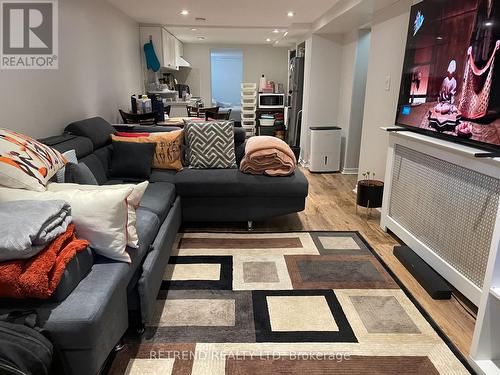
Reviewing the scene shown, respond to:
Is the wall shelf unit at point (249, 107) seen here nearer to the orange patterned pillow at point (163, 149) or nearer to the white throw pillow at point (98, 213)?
the orange patterned pillow at point (163, 149)

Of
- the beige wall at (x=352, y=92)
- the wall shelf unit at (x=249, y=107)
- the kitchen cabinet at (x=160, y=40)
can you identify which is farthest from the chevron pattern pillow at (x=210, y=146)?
the wall shelf unit at (x=249, y=107)

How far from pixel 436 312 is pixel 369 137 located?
226 cm

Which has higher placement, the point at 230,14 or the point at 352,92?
the point at 230,14

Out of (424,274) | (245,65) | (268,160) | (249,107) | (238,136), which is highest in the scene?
(245,65)

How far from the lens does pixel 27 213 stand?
1297 millimetres

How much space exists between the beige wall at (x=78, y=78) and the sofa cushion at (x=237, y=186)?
1199mm

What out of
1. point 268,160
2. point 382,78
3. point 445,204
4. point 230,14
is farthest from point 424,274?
point 230,14

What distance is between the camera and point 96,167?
291 cm

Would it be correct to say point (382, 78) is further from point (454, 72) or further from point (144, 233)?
point (144, 233)

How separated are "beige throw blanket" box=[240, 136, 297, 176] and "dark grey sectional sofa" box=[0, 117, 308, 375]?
7 centimetres

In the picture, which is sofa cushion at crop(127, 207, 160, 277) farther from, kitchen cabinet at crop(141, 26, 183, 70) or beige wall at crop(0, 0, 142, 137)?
kitchen cabinet at crop(141, 26, 183, 70)

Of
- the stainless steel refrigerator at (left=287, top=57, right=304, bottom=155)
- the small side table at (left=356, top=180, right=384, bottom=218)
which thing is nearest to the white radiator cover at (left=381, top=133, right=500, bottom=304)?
the small side table at (left=356, top=180, right=384, bottom=218)

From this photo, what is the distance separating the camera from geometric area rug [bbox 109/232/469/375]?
1.68m

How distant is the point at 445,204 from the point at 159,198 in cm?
195
